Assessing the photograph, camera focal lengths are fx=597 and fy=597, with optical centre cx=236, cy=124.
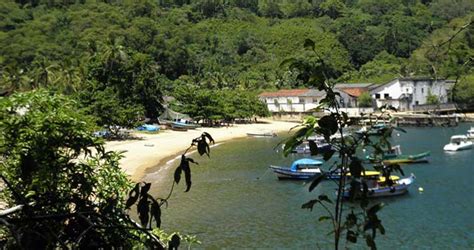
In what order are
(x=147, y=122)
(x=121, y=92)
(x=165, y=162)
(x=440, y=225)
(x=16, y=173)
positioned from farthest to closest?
(x=147, y=122) < (x=121, y=92) < (x=165, y=162) < (x=440, y=225) < (x=16, y=173)

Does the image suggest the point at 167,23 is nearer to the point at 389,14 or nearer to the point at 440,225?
the point at 389,14

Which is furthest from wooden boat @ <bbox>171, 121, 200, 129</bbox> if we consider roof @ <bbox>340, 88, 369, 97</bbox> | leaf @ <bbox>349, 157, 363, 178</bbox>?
leaf @ <bbox>349, 157, 363, 178</bbox>

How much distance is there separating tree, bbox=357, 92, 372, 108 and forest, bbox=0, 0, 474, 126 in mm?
5239

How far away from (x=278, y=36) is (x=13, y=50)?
4966 cm

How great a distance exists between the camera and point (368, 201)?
2.98 metres

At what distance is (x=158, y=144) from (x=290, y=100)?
35.7 m

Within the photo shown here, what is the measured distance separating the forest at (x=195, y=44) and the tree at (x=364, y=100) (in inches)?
206

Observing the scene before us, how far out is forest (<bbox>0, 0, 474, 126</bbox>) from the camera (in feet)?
185

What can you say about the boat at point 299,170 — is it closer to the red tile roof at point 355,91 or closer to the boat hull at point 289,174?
the boat hull at point 289,174

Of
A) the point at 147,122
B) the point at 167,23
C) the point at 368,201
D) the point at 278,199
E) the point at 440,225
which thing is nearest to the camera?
the point at 368,201

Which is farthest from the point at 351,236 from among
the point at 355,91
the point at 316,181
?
the point at 355,91

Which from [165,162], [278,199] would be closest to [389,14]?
[165,162]

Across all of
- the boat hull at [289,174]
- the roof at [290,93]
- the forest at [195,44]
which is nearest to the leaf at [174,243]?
the boat hull at [289,174]

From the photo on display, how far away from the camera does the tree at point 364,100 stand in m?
75.2
